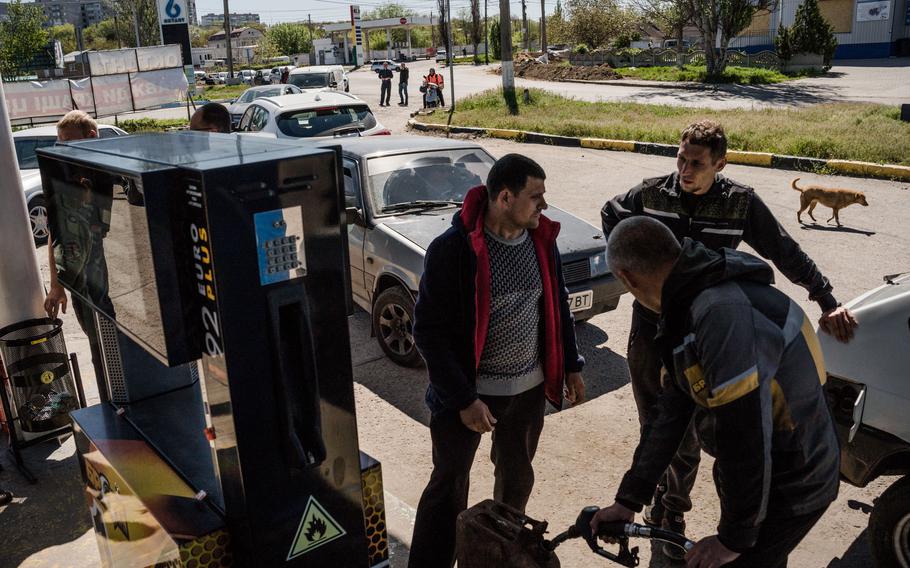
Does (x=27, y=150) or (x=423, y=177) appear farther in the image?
(x=27, y=150)

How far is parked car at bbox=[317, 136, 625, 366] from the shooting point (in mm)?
6273

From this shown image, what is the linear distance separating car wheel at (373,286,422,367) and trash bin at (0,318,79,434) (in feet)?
7.72

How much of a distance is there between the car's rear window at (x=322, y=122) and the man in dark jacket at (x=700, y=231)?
9105mm

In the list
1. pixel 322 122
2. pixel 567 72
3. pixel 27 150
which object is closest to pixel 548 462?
pixel 322 122

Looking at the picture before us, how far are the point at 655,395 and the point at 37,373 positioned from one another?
151 inches

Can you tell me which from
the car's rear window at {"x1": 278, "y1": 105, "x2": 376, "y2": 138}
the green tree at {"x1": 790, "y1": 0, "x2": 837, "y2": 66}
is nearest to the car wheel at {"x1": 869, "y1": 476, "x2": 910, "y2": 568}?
the car's rear window at {"x1": 278, "y1": 105, "x2": 376, "y2": 138}

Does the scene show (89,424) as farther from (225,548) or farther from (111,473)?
(225,548)

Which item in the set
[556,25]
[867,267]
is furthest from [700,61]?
[867,267]

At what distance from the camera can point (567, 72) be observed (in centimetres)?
3994

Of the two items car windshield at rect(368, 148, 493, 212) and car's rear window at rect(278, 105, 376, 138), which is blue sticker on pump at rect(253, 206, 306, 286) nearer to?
A: car windshield at rect(368, 148, 493, 212)

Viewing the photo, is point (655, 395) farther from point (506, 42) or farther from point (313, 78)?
point (313, 78)

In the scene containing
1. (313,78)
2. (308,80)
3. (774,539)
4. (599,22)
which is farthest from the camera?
(599,22)

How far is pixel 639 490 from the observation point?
2.70 m

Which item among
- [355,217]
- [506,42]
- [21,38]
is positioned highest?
[21,38]
